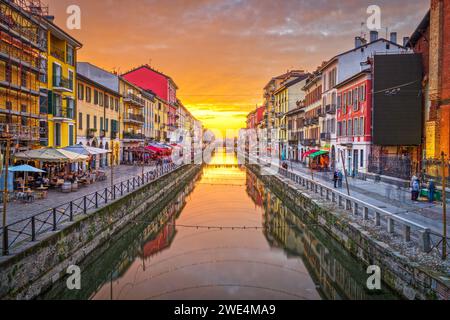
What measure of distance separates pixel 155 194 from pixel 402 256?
21736mm

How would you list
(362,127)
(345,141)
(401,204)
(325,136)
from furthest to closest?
(325,136) → (345,141) → (362,127) → (401,204)

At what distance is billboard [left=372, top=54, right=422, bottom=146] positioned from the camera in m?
29.4

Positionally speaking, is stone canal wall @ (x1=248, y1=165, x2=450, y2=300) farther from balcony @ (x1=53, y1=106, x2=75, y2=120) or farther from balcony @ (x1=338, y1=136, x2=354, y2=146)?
balcony @ (x1=53, y1=106, x2=75, y2=120)

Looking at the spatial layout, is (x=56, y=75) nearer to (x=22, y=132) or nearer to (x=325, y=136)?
(x=22, y=132)

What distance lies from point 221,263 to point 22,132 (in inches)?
613

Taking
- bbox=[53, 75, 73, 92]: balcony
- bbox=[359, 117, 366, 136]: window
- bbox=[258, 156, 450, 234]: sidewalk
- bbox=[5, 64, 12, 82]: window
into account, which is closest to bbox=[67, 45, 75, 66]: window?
bbox=[53, 75, 73, 92]: balcony

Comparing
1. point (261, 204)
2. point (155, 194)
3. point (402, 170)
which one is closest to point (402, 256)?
point (402, 170)

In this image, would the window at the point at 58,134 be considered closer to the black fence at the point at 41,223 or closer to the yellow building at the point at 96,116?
the yellow building at the point at 96,116

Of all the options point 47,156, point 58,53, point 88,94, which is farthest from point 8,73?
point 88,94

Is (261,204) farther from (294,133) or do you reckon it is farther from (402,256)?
(294,133)

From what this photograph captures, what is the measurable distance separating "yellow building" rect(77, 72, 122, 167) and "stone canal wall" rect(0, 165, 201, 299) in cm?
1302

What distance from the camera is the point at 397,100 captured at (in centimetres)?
2995

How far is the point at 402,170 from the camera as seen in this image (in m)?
25.9

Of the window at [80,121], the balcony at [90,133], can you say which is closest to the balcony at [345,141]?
the balcony at [90,133]
